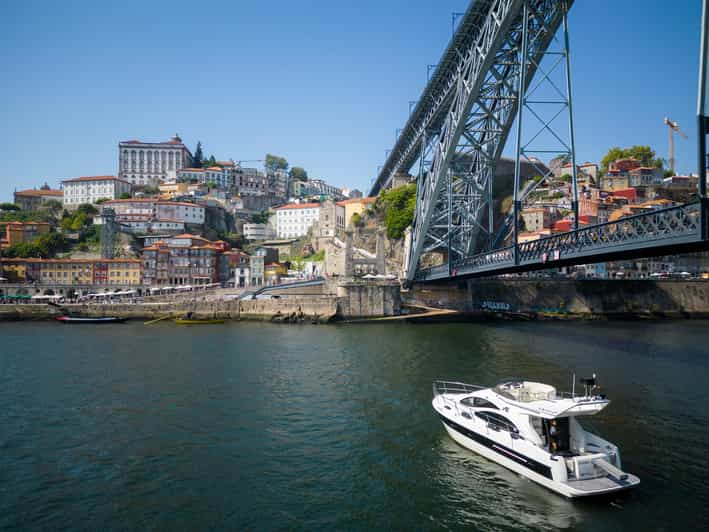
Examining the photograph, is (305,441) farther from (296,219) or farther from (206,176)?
(206,176)

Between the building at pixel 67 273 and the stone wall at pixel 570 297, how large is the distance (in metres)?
30.5

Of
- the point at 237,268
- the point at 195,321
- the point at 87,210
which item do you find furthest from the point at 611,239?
the point at 87,210

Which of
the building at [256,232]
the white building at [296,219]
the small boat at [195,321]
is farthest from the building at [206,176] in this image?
the small boat at [195,321]

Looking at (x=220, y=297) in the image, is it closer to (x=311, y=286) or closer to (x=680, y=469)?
(x=311, y=286)

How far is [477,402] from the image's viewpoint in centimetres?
1126

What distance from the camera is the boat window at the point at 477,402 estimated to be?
35.8ft

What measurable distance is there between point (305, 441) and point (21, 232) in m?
58.7

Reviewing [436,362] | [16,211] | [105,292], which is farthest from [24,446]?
[16,211]

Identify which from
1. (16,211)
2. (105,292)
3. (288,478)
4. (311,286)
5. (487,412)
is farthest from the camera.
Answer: (16,211)

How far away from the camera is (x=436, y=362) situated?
2012 centimetres

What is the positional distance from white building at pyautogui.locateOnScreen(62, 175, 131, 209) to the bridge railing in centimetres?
6834

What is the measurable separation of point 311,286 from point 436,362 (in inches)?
853

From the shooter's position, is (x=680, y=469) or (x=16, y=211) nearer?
(x=680, y=469)

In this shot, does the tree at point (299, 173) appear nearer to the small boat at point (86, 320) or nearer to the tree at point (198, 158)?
the tree at point (198, 158)
